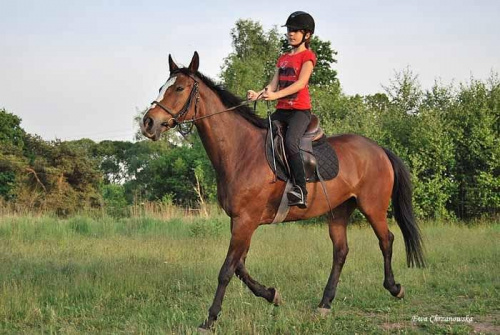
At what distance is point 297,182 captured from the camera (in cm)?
596

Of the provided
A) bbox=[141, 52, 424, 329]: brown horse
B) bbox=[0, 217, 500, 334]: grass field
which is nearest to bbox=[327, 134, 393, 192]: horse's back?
bbox=[141, 52, 424, 329]: brown horse

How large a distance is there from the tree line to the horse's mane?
0.84 ft

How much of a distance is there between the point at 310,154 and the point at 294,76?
96cm

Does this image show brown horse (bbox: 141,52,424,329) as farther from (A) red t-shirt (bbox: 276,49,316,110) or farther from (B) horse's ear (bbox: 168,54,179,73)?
(A) red t-shirt (bbox: 276,49,316,110)

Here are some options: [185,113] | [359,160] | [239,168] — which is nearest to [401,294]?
[359,160]

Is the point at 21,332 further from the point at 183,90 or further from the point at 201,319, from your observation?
the point at 183,90

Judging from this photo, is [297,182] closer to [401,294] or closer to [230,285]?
[401,294]

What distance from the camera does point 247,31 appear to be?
47.9 metres

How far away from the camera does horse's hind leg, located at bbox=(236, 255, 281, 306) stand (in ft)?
20.1

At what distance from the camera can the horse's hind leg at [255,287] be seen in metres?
6.11

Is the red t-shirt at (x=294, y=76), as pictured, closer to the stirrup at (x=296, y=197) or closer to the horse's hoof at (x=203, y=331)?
the stirrup at (x=296, y=197)

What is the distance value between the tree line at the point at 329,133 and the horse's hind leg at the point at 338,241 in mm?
2484

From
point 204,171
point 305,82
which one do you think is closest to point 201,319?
point 305,82

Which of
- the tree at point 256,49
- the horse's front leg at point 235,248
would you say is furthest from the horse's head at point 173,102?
the tree at point 256,49
